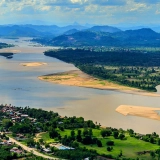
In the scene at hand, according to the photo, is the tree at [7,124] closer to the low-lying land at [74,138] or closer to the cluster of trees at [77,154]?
the low-lying land at [74,138]

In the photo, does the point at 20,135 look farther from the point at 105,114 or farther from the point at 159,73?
the point at 159,73

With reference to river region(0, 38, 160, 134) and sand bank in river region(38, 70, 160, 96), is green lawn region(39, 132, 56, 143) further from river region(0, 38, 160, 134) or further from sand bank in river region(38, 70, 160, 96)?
sand bank in river region(38, 70, 160, 96)

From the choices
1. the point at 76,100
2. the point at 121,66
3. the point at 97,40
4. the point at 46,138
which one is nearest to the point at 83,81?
the point at 76,100

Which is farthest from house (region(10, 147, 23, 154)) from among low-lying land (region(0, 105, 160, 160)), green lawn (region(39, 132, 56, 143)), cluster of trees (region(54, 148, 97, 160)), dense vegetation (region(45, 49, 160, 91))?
dense vegetation (region(45, 49, 160, 91))

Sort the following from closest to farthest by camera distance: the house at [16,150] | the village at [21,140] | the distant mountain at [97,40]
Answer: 1. the house at [16,150]
2. the village at [21,140]
3. the distant mountain at [97,40]

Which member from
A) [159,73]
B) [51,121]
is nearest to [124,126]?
[51,121]

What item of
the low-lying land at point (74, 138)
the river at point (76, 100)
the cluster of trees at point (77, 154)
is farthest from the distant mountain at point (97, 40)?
the cluster of trees at point (77, 154)
